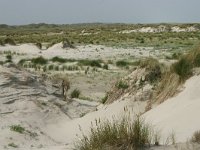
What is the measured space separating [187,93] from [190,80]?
27.4 inches

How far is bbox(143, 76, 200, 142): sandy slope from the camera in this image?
9.88 metres

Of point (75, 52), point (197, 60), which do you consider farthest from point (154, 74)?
point (75, 52)

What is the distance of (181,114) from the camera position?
36.3 ft

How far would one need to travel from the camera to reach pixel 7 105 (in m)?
15.4

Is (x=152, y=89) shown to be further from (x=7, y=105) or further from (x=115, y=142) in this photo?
(x=115, y=142)

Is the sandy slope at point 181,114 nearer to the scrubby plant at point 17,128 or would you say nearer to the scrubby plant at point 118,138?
the scrubby plant at point 118,138

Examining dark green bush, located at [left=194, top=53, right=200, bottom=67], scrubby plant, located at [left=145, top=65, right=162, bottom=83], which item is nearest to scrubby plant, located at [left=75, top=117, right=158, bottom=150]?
dark green bush, located at [left=194, top=53, right=200, bottom=67]

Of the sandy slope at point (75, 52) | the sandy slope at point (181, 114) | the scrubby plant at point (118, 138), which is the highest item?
the scrubby plant at point (118, 138)

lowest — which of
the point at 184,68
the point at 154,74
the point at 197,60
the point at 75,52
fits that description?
the point at 75,52

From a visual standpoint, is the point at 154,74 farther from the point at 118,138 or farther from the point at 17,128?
the point at 118,138

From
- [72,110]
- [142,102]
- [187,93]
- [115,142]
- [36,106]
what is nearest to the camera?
[115,142]

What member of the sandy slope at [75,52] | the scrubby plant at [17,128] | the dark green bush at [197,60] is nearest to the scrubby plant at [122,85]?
the dark green bush at [197,60]

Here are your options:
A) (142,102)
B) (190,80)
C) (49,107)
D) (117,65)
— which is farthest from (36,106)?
(117,65)

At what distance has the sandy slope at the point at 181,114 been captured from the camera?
988cm
